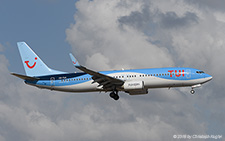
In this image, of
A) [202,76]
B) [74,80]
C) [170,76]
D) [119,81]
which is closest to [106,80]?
[119,81]

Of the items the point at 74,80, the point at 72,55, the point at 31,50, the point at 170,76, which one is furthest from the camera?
the point at 31,50

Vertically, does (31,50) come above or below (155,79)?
above

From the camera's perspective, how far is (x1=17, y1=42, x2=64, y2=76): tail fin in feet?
234

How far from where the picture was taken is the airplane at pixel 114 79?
62656 mm

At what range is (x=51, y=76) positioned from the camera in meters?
68.3

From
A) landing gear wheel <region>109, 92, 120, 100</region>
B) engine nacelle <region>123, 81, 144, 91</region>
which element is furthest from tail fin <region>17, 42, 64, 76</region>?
engine nacelle <region>123, 81, 144, 91</region>

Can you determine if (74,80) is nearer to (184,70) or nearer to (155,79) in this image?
(155,79)

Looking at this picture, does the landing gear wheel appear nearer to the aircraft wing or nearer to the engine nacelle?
the aircraft wing

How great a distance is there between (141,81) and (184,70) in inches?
281

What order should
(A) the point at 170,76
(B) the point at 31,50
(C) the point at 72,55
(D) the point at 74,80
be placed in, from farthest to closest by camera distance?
(B) the point at 31,50
(D) the point at 74,80
(A) the point at 170,76
(C) the point at 72,55

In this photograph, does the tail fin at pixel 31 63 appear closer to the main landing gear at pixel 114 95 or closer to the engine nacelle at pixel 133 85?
the main landing gear at pixel 114 95

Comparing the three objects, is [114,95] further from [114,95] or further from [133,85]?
[133,85]

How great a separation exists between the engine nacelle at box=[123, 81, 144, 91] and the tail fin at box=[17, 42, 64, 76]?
12962 mm

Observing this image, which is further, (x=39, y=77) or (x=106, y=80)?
(x=39, y=77)
